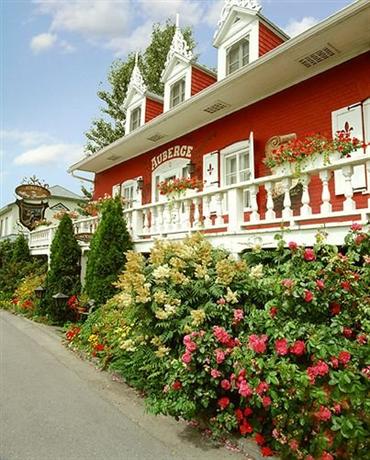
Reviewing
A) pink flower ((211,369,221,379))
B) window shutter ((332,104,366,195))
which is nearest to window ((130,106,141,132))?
window shutter ((332,104,366,195))

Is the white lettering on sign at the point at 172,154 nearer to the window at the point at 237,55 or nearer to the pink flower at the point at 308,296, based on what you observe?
the window at the point at 237,55

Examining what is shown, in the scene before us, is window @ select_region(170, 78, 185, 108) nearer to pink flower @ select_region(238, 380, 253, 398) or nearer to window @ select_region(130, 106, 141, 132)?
window @ select_region(130, 106, 141, 132)

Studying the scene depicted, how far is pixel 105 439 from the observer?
3674mm

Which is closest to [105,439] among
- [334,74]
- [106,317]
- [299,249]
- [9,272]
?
[299,249]

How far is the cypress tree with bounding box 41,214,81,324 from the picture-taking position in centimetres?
973

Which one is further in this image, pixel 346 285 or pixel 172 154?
pixel 172 154

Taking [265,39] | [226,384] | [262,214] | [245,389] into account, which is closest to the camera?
[245,389]

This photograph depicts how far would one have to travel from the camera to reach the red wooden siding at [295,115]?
22.4ft

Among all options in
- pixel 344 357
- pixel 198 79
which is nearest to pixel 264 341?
pixel 344 357

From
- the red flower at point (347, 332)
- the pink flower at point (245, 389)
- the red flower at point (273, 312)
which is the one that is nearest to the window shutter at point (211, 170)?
the red flower at point (273, 312)

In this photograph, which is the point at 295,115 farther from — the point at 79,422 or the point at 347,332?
the point at 79,422

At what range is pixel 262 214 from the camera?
817 centimetres

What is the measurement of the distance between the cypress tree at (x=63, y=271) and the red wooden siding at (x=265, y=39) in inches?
261

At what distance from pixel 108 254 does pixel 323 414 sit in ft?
19.0
